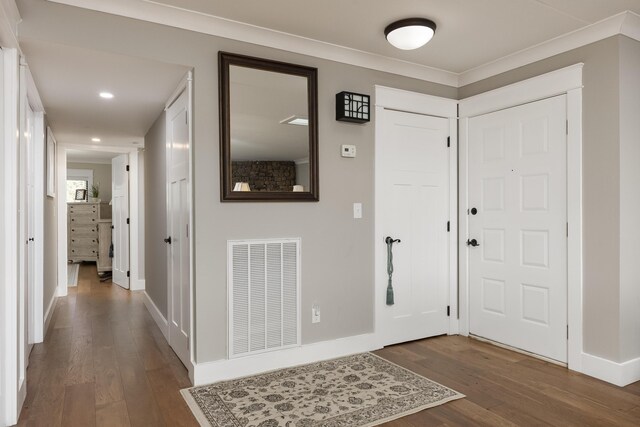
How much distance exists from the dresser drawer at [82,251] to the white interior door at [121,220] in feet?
7.12

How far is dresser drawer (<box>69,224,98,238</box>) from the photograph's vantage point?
8.37 metres

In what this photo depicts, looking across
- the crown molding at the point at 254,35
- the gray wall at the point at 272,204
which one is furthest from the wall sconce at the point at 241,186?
the crown molding at the point at 254,35

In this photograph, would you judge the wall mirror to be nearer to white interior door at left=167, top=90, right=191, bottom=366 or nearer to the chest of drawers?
white interior door at left=167, top=90, right=191, bottom=366

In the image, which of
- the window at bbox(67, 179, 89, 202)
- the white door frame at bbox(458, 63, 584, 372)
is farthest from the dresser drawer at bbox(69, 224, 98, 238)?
the white door frame at bbox(458, 63, 584, 372)

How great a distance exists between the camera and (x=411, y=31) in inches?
106

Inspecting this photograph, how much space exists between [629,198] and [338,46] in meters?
2.28

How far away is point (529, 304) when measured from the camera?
3.28m

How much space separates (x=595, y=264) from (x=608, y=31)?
5.07ft

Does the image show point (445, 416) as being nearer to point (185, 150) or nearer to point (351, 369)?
point (351, 369)

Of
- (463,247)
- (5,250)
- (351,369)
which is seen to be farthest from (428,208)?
(5,250)

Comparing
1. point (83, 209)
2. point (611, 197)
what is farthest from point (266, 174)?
point (83, 209)

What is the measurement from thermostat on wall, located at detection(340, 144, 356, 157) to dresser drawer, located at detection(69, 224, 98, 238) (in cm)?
699

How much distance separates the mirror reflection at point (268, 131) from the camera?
112 inches

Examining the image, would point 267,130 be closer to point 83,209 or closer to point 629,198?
point 629,198
